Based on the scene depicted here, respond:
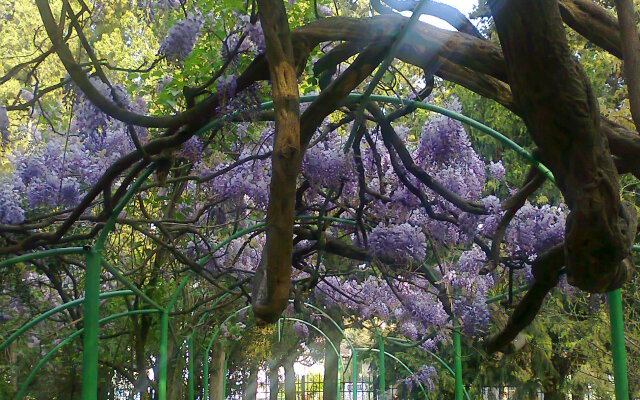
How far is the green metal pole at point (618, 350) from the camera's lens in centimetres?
378

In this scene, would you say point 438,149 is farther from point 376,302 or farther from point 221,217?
point 376,302

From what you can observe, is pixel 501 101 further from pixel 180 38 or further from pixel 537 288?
pixel 180 38

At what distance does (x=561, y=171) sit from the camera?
75.4 inches

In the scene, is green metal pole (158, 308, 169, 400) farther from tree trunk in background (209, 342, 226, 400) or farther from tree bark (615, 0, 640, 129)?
tree trunk in background (209, 342, 226, 400)

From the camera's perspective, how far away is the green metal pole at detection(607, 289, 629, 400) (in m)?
3.78

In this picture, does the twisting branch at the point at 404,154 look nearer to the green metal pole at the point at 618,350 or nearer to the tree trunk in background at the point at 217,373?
the green metal pole at the point at 618,350

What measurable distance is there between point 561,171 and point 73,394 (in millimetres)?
10620

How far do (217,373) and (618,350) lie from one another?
11.8m

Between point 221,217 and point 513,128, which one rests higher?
point 513,128

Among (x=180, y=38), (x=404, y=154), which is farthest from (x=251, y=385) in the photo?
(x=404, y=154)

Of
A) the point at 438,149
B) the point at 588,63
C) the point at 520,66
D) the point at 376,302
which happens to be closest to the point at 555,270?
the point at 520,66

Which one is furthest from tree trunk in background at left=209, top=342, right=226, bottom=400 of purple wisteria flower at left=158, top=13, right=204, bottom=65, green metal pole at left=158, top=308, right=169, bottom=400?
purple wisteria flower at left=158, top=13, right=204, bottom=65

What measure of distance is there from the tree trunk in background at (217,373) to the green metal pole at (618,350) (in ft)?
37.2

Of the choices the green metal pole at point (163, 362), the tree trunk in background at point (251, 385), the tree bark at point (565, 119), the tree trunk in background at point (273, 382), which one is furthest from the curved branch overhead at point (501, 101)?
the tree trunk in background at point (273, 382)
